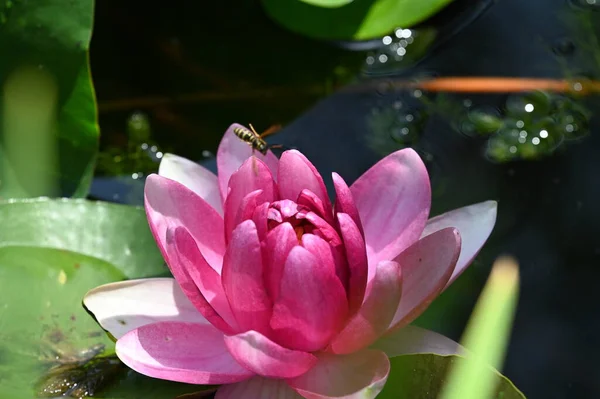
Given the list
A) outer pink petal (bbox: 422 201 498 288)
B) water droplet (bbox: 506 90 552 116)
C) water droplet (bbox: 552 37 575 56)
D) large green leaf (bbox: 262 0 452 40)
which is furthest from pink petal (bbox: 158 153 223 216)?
water droplet (bbox: 552 37 575 56)

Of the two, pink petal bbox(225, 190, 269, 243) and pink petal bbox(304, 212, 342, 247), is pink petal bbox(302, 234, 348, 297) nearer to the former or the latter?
pink petal bbox(304, 212, 342, 247)

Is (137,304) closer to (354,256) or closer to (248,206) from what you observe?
(248,206)

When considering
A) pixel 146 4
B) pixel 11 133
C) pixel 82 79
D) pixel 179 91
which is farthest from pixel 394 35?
pixel 11 133

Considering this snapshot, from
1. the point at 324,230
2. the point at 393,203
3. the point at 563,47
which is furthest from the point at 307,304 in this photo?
the point at 563,47

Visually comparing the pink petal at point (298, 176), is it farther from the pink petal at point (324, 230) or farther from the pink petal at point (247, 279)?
the pink petal at point (247, 279)

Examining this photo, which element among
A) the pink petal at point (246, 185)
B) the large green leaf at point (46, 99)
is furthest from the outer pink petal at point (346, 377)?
the large green leaf at point (46, 99)

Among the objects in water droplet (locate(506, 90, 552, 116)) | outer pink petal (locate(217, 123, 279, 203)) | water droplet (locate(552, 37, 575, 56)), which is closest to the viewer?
outer pink petal (locate(217, 123, 279, 203))
